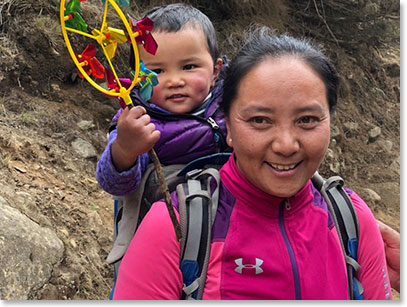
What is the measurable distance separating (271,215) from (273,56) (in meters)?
0.50

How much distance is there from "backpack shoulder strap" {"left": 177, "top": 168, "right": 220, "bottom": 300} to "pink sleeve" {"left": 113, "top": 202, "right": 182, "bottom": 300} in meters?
0.03

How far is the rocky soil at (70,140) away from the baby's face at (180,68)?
34cm

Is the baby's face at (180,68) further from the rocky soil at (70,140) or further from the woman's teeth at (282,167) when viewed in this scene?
the woman's teeth at (282,167)

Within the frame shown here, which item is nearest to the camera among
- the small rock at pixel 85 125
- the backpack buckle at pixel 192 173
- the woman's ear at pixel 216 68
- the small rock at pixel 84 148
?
the backpack buckle at pixel 192 173

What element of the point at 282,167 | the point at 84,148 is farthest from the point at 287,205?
the point at 84,148

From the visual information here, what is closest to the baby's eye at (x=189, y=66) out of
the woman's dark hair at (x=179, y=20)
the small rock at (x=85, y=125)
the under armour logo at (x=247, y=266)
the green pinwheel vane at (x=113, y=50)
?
the woman's dark hair at (x=179, y=20)

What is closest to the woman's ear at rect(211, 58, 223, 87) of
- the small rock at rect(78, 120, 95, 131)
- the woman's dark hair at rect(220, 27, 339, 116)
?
the woman's dark hair at rect(220, 27, 339, 116)

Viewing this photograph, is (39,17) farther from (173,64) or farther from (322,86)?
(322,86)

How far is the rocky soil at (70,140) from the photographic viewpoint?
2789 mm

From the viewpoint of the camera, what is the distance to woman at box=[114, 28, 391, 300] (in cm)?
131

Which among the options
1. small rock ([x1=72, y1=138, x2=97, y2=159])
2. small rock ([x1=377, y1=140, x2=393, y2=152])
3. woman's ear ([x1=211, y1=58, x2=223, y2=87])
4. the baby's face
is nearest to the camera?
the baby's face

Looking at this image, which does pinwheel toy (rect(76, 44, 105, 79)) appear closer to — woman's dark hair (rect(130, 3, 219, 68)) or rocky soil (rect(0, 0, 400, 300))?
woman's dark hair (rect(130, 3, 219, 68))

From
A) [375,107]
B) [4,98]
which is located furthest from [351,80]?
[4,98]

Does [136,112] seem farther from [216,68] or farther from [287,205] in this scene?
[216,68]
